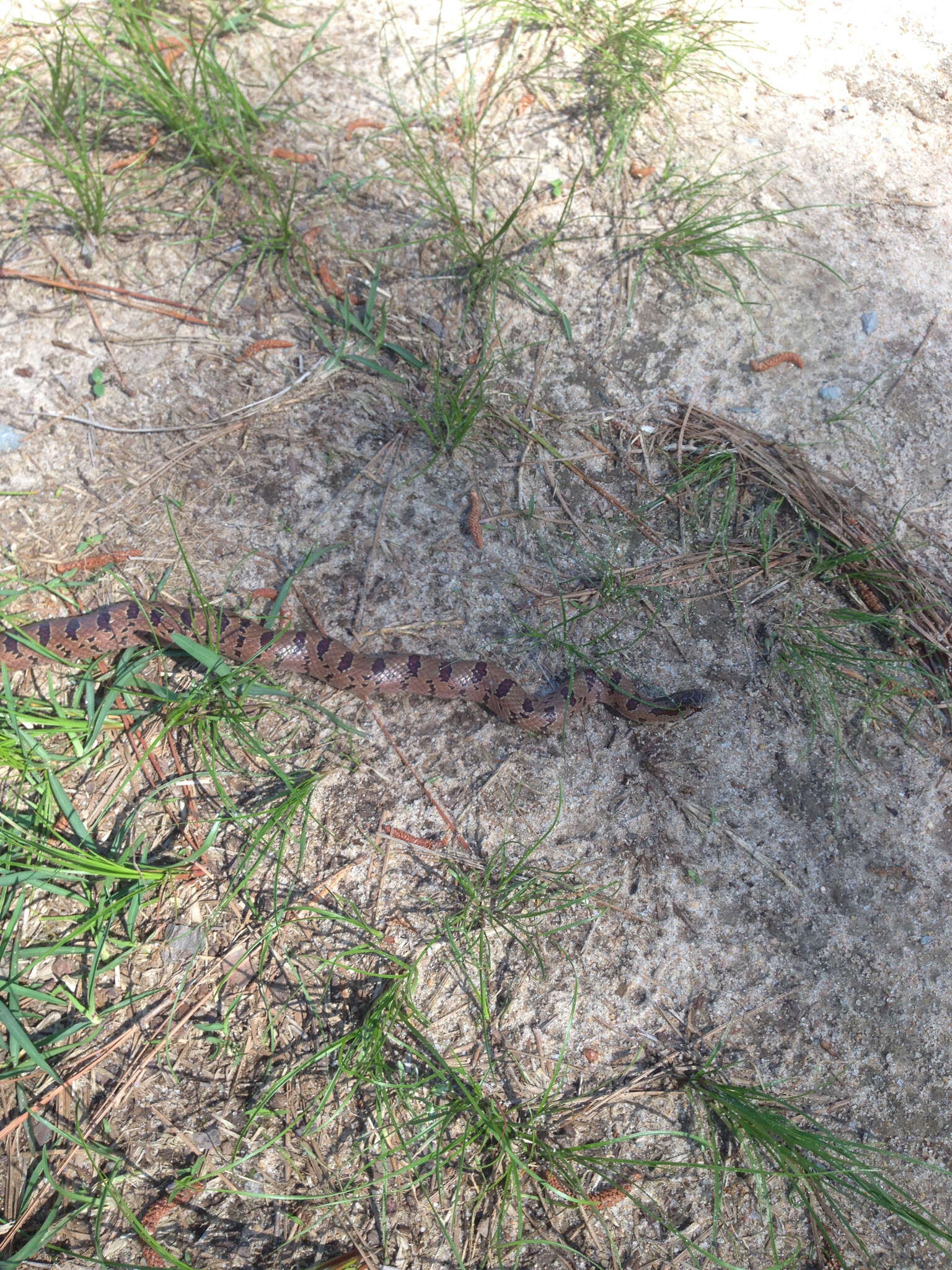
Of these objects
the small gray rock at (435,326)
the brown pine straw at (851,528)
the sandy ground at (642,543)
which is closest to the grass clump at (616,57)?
the sandy ground at (642,543)

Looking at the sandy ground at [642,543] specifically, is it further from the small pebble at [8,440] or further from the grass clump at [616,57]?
the grass clump at [616,57]

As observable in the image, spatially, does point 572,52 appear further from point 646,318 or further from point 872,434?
point 872,434

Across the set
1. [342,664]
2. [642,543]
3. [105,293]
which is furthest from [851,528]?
[105,293]

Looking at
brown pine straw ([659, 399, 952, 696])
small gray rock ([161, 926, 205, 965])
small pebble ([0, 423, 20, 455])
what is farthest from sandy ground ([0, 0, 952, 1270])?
small gray rock ([161, 926, 205, 965])

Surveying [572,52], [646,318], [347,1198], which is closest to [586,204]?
[646,318]

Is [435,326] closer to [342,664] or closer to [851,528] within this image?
[342,664]

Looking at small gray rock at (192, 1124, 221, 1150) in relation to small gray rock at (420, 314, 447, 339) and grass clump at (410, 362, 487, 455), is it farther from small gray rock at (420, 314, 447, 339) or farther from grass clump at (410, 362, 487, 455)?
small gray rock at (420, 314, 447, 339)
